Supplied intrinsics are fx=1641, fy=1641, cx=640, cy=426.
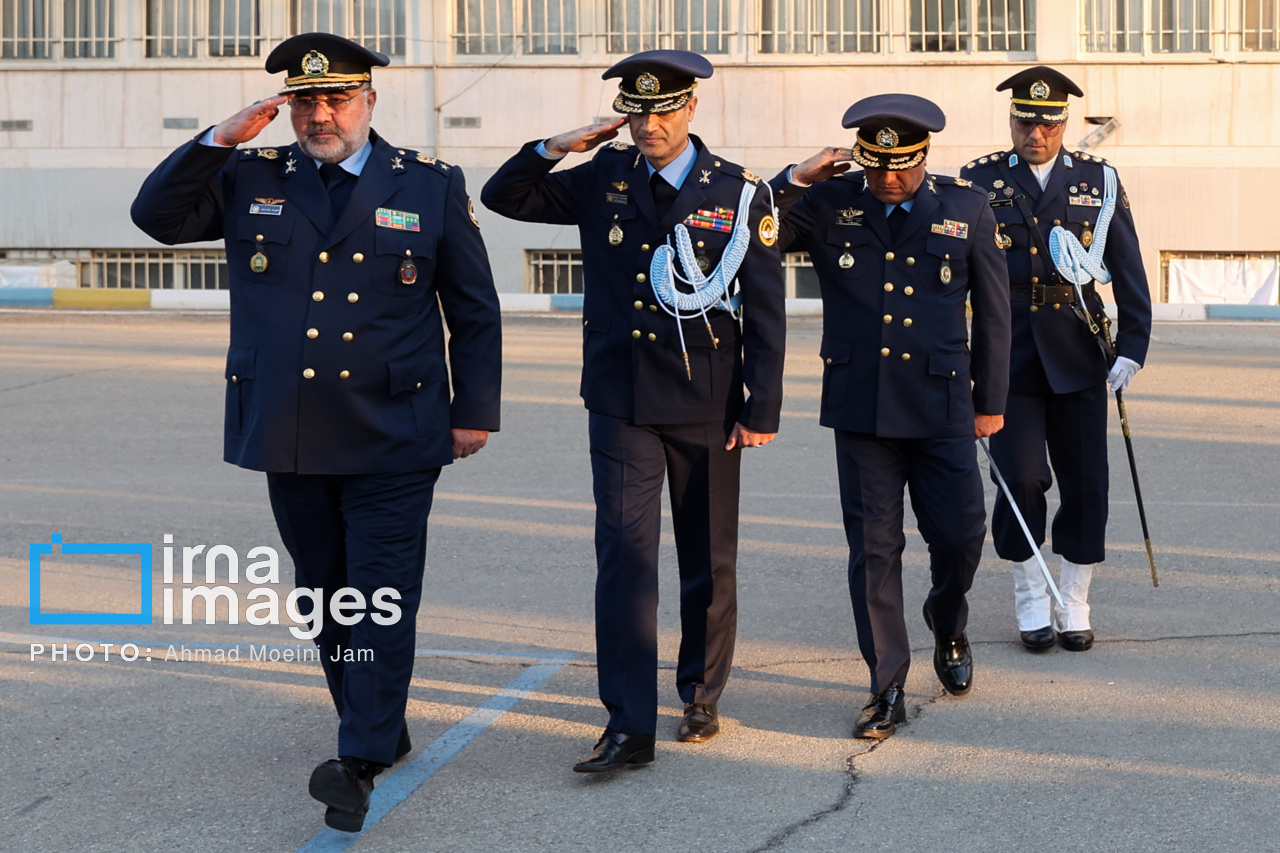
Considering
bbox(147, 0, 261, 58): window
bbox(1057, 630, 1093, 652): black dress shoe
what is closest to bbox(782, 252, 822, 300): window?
bbox(147, 0, 261, 58): window

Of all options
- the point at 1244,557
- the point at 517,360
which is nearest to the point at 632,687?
the point at 1244,557

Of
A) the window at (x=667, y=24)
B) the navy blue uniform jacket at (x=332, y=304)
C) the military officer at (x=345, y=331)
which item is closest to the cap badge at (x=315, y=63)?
the military officer at (x=345, y=331)

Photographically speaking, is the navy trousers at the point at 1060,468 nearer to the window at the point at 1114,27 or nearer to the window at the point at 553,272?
the window at the point at 553,272

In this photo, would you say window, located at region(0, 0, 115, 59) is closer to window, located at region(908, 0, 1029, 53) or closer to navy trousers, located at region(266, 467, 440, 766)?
window, located at region(908, 0, 1029, 53)

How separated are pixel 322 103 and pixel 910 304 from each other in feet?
6.32

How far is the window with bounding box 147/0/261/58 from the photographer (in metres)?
24.6

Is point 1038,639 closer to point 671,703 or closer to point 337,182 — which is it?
point 671,703

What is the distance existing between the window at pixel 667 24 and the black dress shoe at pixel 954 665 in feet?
64.2

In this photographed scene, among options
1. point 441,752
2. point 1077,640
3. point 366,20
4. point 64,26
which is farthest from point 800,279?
point 441,752

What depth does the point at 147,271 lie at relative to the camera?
24594 millimetres

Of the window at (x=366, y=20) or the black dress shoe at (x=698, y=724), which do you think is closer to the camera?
the black dress shoe at (x=698, y=724)

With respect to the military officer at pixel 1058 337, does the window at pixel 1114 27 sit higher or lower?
higher

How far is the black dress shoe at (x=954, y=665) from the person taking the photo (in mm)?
5301

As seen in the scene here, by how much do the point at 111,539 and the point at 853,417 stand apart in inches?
157
